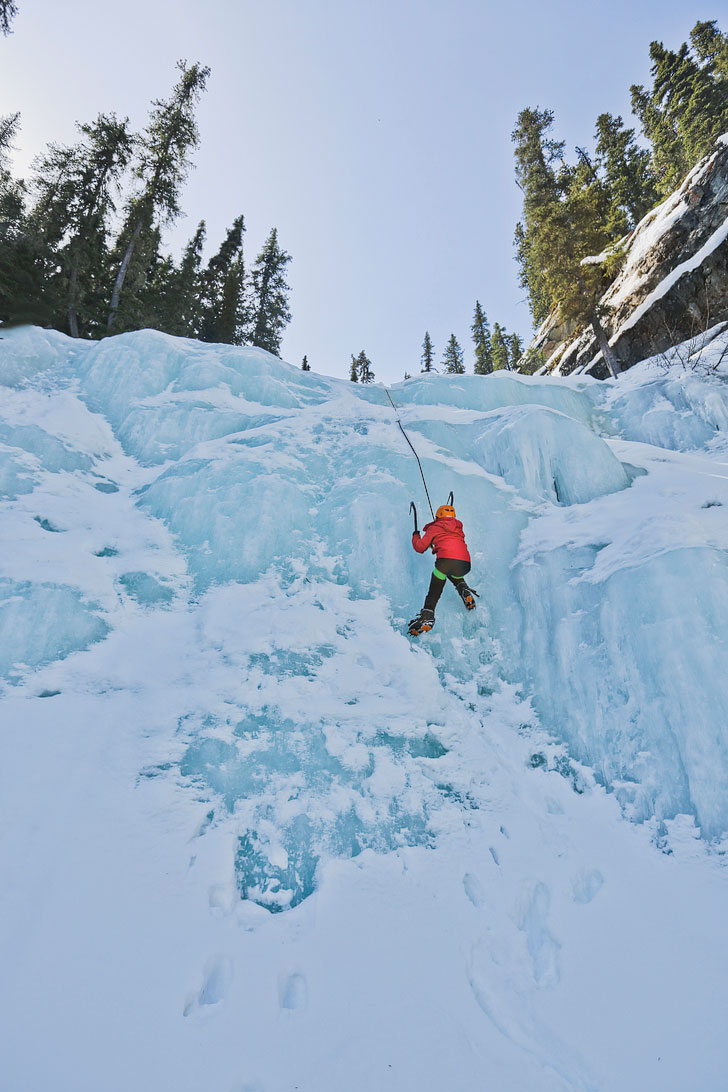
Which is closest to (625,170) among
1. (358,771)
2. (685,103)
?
(685,103)

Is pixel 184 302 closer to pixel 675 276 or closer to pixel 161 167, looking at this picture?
pixel 161 167

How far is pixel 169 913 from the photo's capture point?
9.57ft

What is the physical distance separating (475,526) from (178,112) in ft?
79.8

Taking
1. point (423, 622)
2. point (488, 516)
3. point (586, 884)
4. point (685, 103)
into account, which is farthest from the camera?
point (685, 103)

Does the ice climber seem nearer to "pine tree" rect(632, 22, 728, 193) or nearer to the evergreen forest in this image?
the evergreen forest

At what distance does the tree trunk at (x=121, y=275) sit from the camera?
696 inches

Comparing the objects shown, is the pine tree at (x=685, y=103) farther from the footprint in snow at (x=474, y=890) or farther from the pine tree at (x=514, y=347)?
the footprint in snow at (x=474, y=890)

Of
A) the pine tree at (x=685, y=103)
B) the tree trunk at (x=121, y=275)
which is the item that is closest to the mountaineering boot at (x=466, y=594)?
the tree trunk at (x=121, y=275)

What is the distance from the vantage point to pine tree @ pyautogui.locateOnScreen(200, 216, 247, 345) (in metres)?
24.3

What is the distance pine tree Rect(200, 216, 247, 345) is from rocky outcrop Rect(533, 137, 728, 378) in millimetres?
17284

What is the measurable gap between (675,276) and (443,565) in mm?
16272

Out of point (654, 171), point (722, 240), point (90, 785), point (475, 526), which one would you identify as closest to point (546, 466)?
point (475, 526)

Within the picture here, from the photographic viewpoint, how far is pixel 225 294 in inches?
969

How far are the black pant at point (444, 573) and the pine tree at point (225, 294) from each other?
22.7 metres
